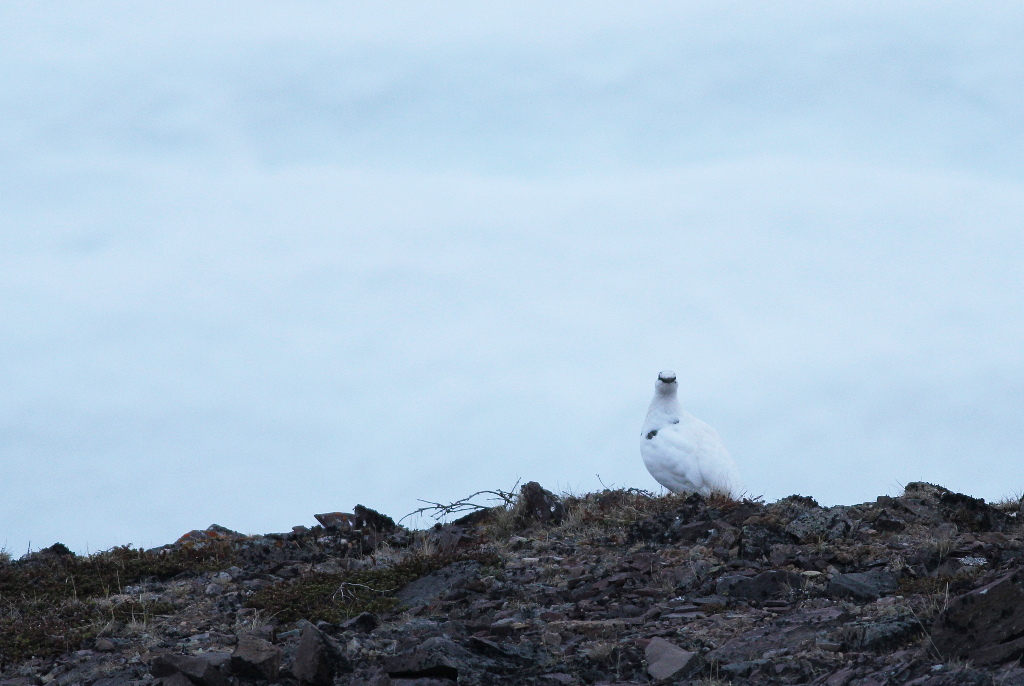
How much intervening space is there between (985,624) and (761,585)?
8.06 ft

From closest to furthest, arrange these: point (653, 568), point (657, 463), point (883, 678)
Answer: point (883, 678) < point (653, 568) < point (657, 463)

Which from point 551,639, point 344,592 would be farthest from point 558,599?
point 344,592

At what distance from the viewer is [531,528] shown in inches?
448

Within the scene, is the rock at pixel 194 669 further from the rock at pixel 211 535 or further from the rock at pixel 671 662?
the rock at pixel 211 535

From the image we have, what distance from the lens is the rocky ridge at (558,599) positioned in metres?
6.45

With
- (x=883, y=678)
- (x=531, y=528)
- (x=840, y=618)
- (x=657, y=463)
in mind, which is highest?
(x=657, y=463)

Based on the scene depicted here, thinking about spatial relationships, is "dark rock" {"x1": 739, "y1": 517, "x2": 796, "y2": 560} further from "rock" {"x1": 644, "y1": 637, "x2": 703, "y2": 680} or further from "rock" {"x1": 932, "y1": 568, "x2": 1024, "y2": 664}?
"rock" {"x1": 932, "y1": 568, "x2": 1024, "y2": 664}

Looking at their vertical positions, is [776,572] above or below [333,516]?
below

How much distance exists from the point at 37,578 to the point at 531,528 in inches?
187

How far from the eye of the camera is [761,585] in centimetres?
809

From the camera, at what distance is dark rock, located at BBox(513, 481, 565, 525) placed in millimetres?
11633

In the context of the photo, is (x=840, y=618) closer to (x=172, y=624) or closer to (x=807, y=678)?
(x=807, y=678)

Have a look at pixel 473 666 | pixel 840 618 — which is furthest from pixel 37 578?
pixel 840 618

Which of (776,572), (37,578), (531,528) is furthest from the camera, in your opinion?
(531,528)
